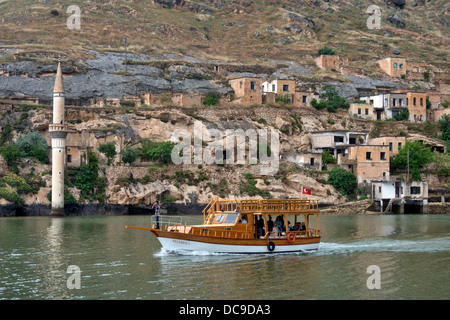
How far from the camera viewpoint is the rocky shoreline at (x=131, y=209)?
66.6 m

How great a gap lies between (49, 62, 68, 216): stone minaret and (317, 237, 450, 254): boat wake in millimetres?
33312

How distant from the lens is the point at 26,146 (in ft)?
238

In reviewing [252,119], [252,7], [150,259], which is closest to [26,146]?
[252,119]

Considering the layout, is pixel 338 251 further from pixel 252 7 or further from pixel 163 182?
pixel 252 7

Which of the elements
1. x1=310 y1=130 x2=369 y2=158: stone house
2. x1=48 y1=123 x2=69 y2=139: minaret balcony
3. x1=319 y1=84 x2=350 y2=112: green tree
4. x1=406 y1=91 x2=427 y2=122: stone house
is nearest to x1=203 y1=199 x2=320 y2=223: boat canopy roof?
x1=48 y1=123 x2=69 y2=139: minaret balcony

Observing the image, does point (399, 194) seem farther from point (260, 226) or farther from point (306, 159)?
point (260, 226)

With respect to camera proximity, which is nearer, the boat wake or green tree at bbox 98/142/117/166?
the boat wake

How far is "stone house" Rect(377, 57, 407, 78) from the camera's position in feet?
364

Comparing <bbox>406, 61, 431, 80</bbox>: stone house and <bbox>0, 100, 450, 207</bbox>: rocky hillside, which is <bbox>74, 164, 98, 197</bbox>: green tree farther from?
<bbox>406, 61, 431, 80</bbox>: stone house

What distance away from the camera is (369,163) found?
3159 inches

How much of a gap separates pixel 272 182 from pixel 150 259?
44.0 m

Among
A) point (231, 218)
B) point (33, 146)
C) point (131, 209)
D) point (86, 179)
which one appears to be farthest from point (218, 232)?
point (33, 146)

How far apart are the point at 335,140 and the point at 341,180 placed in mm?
9118

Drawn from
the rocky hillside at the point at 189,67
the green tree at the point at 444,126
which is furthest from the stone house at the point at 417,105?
the rocky hillside at the point at 189,67
